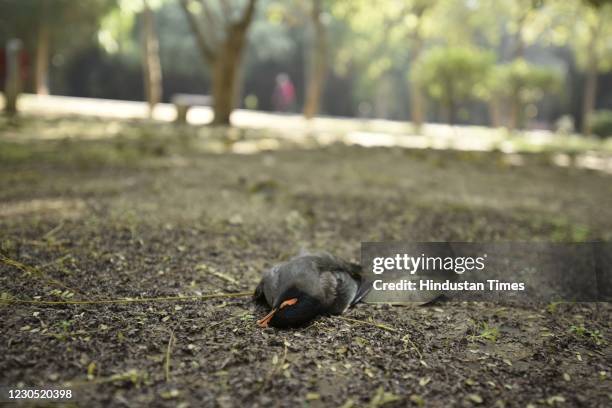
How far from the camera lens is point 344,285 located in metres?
2.30

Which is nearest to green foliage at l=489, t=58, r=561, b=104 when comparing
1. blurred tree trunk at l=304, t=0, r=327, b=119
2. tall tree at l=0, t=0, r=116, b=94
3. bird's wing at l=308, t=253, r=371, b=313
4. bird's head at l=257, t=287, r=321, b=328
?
blurred tree trunk at l=304, t=0, r=327, b=119

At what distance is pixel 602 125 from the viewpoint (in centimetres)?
1711

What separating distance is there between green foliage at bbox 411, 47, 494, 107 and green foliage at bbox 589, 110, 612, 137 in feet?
18.5

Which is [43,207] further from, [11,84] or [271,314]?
[11,84]

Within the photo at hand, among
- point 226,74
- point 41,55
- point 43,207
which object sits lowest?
point 43,207

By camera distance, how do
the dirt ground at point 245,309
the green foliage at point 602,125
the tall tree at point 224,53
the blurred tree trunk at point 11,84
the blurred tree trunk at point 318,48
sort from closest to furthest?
1. the dirt ground at point 245,309
2. the blurred tree trunk at point 11,84
3. the tall tree at point 224,53
4. the blurred tree trunk at point 318,48
5. the green foliage at point 602,125

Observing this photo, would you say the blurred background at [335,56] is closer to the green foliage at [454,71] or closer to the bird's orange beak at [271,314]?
the green foliage at [454,71]

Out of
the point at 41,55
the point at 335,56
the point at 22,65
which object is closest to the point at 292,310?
the point at 41,55

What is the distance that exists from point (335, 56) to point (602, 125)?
12841mm

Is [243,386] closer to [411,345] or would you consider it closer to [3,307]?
[411,345]

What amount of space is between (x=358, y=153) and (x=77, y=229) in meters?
5.23

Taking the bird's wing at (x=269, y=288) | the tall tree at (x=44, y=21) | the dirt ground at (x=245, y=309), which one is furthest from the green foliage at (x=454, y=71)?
the bird's wing at (x=269, y=288)

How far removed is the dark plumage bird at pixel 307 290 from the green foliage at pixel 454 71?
39.8ft

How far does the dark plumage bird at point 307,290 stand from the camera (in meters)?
2.02
